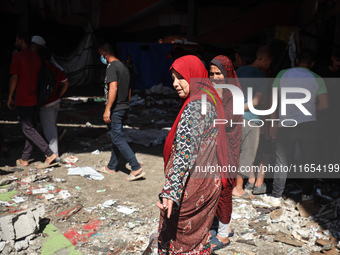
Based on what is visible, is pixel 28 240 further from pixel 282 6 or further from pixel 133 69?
pixel 282 6

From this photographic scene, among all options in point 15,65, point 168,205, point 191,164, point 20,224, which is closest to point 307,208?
point 191,164

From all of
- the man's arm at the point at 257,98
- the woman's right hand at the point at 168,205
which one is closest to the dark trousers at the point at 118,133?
the man's arm at the point at 257,98

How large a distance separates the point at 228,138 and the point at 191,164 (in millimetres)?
1454

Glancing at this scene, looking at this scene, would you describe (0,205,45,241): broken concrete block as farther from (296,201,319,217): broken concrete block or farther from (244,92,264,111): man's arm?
(296,201,319,217): broken concrete block

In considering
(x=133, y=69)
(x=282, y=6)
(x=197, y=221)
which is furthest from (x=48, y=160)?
(x=282, y=6)

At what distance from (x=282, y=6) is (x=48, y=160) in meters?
11.5

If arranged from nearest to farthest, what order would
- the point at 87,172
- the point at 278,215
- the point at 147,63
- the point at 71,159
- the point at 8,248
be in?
1. the point at 8,248
2. the point at 278,215
3. the point at 87,172
4. the point at 71,159
5. the point at 147,63

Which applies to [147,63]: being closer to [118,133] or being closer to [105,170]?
[105,170]

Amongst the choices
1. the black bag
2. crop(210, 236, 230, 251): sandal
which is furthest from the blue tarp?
crop(210, 236, 230, 251): sandal

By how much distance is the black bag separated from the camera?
18.6 ft

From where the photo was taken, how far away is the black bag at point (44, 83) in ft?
18.6

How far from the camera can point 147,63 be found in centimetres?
1493

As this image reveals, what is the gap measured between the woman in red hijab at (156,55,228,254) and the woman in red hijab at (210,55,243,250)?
0.94 meters

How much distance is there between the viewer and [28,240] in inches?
145
